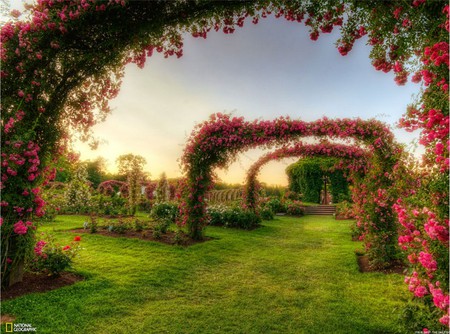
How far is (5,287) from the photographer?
4227 mm

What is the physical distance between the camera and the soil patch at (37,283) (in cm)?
414

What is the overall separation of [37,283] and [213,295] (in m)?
Answer: 2.80

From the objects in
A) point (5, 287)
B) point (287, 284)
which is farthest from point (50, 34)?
point (287, 284)

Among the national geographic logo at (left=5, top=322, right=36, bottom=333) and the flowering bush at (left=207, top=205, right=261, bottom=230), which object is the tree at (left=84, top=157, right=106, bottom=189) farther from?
the national geographic logo at (left=5, top=322, right=36, bottom=333)

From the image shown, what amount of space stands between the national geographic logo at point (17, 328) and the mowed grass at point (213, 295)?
0.08m

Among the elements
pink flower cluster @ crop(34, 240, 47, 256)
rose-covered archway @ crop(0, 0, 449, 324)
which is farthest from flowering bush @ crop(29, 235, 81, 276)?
rose-covered archway @ crop(0, 0, 449, 324)

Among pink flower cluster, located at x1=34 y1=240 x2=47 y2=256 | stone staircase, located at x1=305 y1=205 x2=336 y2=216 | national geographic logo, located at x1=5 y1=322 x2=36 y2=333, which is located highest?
pink flower cluster, located at x1=34 y1=240 x2=47 y2=256

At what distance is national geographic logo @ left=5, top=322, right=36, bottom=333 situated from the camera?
10.3 feet

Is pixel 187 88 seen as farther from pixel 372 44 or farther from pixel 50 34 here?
pixel 372 44

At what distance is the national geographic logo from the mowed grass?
80mm

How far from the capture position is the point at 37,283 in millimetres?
4547

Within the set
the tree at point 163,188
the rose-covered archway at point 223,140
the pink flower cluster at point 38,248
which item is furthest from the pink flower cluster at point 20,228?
the tree at point 163,188

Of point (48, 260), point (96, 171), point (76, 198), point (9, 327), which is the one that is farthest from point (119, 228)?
point (96, 171)

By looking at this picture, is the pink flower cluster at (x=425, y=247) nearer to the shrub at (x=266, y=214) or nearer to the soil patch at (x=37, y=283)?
the soil patch at (x=37, y=283)
